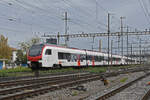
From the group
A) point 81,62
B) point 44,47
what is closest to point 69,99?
point 44,47

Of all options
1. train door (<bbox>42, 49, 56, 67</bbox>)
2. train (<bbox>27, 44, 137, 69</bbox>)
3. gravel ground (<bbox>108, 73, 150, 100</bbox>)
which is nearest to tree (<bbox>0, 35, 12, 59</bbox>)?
train (<bbox>27, 44, 137, 69</bbox>)

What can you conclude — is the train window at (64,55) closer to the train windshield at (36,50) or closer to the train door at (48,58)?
the train door at (48,58)

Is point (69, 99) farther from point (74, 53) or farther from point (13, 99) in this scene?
point (74, 53)

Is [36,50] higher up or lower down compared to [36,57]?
higher up

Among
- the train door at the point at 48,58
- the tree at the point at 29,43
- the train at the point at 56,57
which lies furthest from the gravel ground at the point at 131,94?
the tree at the point at 29,43

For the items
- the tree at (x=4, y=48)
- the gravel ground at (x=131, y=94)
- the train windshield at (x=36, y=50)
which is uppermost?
the tree at (x=4, y=48)

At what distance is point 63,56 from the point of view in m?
29.1

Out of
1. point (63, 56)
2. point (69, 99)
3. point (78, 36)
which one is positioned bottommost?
point (69, 99)

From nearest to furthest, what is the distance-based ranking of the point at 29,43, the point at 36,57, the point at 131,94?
the point at 131,94 < the point at 36,57 < the point at 29,43

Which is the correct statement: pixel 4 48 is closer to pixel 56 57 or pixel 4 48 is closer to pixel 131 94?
pixel 56 57

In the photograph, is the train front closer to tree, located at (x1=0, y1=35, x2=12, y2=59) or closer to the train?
the train

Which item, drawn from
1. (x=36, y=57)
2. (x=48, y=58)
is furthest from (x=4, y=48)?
(x=36, y=57)

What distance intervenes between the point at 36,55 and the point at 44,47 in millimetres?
1246

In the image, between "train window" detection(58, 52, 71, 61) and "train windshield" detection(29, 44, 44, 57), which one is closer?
"train windshield" detection(29, 44, 44, 57)
